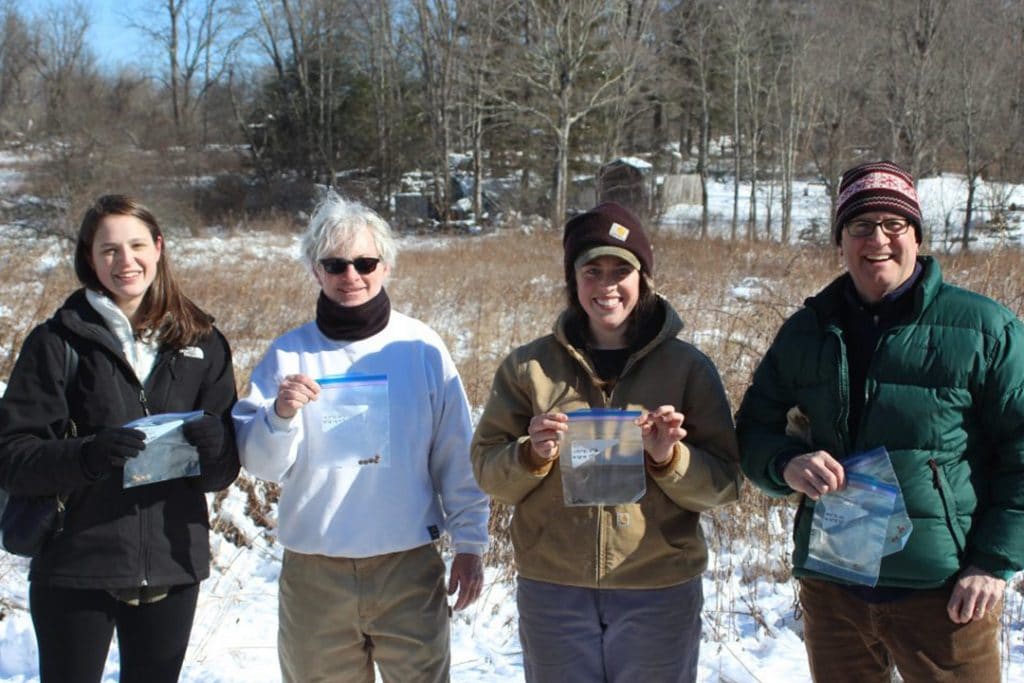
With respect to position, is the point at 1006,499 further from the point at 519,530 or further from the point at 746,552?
the point at 746,552

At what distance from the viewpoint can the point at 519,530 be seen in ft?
8.64

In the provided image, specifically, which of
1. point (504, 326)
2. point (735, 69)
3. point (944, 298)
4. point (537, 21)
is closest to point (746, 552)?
point (944, 298)

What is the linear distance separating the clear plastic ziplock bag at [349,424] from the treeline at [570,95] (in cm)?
2336

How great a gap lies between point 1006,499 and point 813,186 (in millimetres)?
34738

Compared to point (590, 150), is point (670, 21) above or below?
above

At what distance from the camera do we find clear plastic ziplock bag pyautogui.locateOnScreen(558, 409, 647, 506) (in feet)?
7.68

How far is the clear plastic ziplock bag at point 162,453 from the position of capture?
253 cm

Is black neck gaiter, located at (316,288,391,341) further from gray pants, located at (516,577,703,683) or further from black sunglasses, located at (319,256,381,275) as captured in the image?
gray pants, located at (516,577,703,683)

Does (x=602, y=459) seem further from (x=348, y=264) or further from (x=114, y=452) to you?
(x=114, y=452)

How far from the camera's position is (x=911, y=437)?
226cm

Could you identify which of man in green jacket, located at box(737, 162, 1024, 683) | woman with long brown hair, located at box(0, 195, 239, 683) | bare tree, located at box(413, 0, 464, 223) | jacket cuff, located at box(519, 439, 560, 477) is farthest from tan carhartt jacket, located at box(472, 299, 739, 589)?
bare tree, located at box(413, 0, 464, 223)

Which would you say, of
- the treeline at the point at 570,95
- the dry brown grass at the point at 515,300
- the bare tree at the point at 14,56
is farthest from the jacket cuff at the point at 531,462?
the bare tree at the point at 14,56

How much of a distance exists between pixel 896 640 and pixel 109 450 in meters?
2.29

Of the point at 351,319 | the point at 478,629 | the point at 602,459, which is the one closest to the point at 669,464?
the point at 602,459
